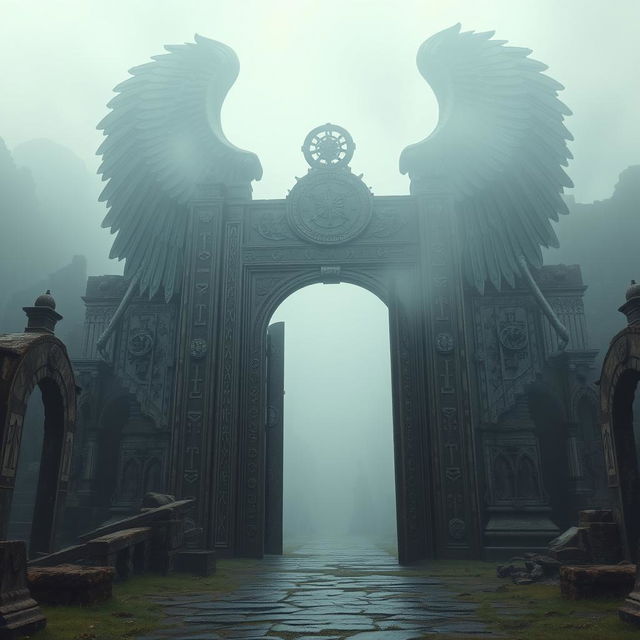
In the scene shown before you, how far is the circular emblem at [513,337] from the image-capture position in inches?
466

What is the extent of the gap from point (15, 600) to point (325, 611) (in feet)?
6.82

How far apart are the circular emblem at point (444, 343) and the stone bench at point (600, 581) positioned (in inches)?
262

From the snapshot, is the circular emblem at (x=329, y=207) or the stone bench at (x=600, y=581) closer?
the stone bench at (x=600, y=581)

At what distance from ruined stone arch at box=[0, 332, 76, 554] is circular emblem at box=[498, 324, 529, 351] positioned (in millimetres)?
8281

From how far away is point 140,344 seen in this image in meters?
12.3

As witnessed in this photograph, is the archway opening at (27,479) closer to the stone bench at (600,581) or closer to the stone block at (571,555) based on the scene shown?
the stone block at (571,555)

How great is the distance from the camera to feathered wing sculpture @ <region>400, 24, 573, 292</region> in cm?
1223

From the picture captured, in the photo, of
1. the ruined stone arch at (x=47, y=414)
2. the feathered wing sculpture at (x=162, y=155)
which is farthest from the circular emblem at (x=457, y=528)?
the feathered wing sculpture at (x=162, y=155)

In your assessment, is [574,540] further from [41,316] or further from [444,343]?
[41,316]

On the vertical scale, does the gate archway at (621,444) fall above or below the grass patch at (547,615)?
above

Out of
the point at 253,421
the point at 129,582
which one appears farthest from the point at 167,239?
the point at 129,582

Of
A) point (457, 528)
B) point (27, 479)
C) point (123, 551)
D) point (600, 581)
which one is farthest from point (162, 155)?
point (600, 581)

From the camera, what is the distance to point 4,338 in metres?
5.07

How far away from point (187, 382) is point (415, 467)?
4396mm
